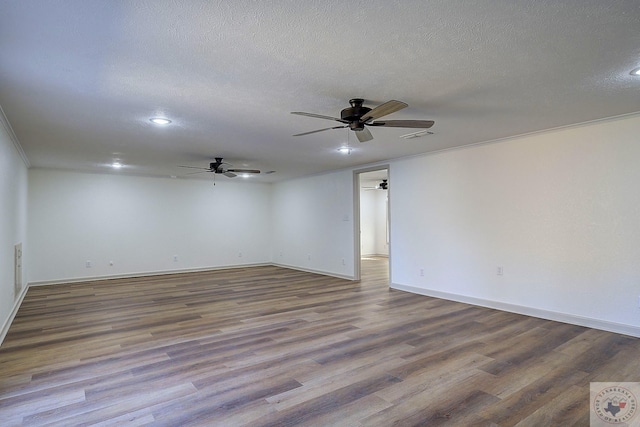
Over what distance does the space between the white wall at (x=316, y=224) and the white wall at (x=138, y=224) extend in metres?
0.56

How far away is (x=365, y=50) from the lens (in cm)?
229

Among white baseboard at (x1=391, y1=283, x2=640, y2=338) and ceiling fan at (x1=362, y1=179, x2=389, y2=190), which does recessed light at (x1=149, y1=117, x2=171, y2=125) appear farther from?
ceiling fan at (x1=362, y1=179, x2=389, y2=190)

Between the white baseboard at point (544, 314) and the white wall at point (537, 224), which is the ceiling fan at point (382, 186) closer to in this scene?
the white wall at point (537, 224)

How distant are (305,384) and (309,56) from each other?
2365 mm

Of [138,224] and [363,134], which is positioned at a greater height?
[363,134]

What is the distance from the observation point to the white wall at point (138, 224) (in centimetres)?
719

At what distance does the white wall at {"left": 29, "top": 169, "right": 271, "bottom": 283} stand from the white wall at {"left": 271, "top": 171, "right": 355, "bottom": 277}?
0.56m

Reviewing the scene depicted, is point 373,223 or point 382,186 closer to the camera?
point 382,186

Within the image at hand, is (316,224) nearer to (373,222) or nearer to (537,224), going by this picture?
(373,222)

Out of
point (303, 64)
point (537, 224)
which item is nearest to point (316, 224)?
point (537, 224)

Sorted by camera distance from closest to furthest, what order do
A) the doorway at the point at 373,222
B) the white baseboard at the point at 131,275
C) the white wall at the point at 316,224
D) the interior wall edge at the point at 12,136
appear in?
the interior wall edge at the point at 12,136, the white baseboard at the point at 131,275, the white wall at the point at 316,224, the doorway at the point at 373,222

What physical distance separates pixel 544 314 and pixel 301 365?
3.26 meters

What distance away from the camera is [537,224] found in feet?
14.8

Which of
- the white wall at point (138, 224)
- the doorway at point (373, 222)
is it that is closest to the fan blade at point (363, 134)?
the white wall at point (138, 224)
